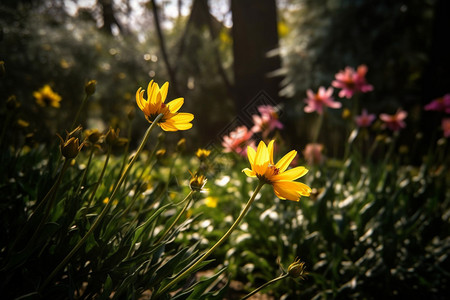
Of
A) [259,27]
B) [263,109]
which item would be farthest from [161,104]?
[259,27]

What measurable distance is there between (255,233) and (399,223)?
86cm

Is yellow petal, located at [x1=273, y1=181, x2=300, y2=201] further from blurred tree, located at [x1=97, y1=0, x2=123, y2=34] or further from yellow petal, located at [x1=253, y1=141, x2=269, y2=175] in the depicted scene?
blurred tree, located at [x1=97, y1=0, x2=123, y2=34]

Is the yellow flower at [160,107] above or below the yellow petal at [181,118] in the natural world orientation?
above

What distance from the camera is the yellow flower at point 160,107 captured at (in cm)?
75

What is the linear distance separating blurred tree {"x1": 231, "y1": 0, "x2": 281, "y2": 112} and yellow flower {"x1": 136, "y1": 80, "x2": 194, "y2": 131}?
3086mm

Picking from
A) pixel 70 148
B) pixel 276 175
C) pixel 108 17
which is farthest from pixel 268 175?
pixel 108 17

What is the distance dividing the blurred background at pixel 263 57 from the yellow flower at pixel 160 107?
8.11ft

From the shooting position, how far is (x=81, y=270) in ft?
2.99

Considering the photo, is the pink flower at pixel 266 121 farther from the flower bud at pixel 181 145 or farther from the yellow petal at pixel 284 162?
the yellow petal at pixel 284 162

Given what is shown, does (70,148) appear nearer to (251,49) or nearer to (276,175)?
(276,175)

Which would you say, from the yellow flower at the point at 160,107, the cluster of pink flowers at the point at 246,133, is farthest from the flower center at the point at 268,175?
the cluster of pink flowers at the point at 246,133

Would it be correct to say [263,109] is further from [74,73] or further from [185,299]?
[74,73]

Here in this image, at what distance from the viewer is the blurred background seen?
3787mm

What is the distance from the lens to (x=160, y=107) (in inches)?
29.7
